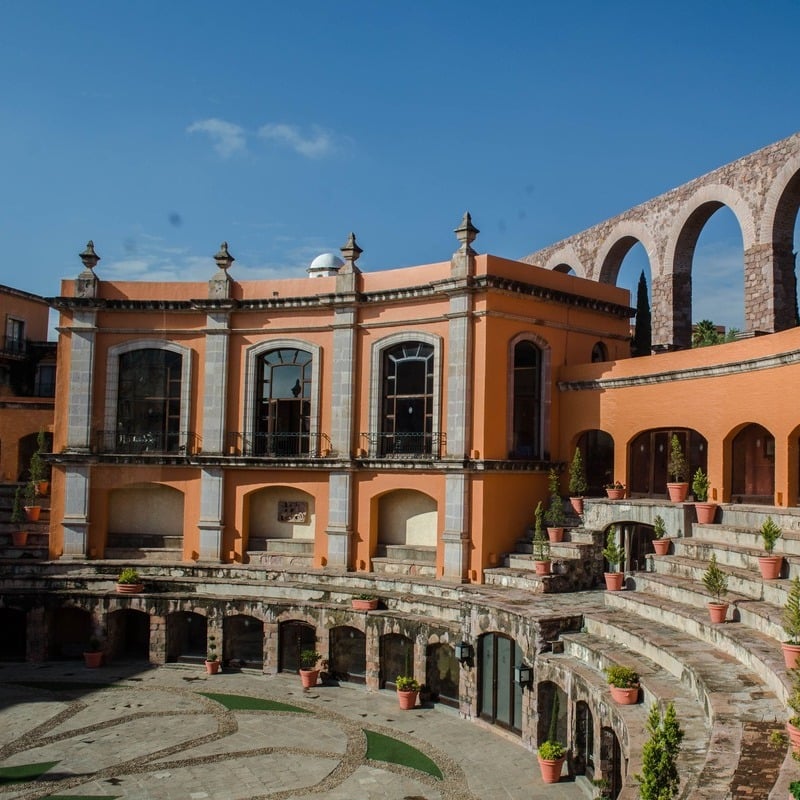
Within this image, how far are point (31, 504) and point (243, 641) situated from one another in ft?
32.4

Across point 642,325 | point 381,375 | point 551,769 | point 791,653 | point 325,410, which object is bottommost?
point 551,769

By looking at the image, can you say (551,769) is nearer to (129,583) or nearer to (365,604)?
(365,604)

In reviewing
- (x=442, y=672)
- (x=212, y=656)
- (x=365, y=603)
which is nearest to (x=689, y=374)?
(x=442, y=672)

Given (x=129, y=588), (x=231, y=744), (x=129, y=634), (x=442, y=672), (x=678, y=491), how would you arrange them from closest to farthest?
(x=231, y=744)
(x=442, y=672)
(x=678, y=491)
(x=129, y=588)
(x=129, y=634)

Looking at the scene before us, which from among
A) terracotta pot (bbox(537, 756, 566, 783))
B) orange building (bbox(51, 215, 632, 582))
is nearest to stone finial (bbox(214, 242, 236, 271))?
orange building (bbox(51, 215, 632, 582))

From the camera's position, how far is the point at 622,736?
44.3 feet

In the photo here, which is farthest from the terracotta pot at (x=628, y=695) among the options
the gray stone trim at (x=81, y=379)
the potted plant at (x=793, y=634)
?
the gray stone trim at (x=81, y=379)

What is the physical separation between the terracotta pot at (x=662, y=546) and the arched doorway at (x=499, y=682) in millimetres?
4218

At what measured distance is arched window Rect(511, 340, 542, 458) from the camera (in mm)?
25609

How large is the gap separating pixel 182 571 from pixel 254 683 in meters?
4.88

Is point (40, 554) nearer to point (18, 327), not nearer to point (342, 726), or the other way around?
point (342, 726)

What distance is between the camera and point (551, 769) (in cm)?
1667

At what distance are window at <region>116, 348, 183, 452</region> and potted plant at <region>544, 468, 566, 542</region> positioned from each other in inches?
477

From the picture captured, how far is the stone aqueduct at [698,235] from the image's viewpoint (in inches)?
1047
